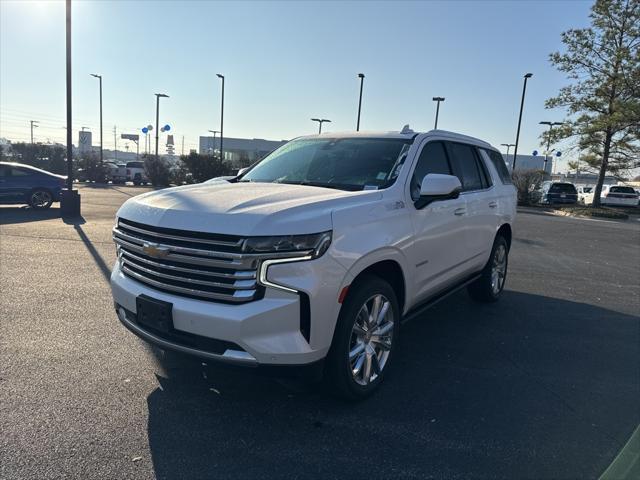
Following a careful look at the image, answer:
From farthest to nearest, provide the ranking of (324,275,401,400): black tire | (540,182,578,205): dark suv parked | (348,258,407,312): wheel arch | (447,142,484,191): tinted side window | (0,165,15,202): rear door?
(540,182,578,205): dark suv parked, (0,165,15,202): rear door, (447,142,484,191): tinted side window, (348,258,407,312): wheel arch, (324,275,401,400): black tire

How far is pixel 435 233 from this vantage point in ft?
13.9

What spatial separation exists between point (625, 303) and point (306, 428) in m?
5.55

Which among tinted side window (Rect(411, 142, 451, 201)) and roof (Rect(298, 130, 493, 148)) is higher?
roof (Rect(298, 130, 493, 148))

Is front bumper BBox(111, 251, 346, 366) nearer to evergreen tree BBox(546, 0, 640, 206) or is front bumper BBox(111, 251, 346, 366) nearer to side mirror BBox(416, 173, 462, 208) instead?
side mirror BBox(416, 173, 462, 208)

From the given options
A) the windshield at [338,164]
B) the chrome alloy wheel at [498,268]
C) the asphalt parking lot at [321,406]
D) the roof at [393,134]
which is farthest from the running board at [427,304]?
the roof at [393,134]

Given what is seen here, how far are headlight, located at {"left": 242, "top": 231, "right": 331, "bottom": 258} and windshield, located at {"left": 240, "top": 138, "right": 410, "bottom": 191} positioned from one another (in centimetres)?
102

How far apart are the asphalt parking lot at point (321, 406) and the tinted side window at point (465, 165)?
154 centimetres

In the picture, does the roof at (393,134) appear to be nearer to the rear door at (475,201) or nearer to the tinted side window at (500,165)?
the rear door at (475,201)

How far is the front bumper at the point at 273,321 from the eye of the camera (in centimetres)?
283

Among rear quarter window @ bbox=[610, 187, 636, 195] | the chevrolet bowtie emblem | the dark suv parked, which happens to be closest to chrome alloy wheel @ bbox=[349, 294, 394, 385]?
the chevrolet bowtie emblem

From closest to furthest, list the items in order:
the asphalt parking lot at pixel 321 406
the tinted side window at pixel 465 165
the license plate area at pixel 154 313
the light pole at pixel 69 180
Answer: the asphalt parking lot at pixel 321 406
the license plate area at pixel 154 313
the tinted side window at pixel 465 165
the light pole at pixel 69 180

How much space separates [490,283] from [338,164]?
295 cm

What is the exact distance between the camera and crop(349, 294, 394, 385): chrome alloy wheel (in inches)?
133

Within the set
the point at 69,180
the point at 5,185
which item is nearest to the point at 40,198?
the point at 5,185
